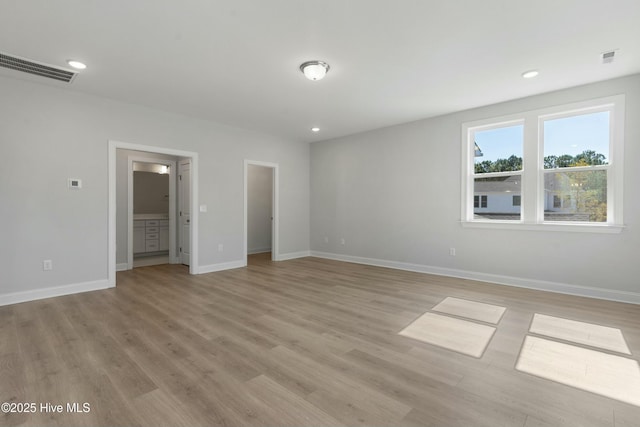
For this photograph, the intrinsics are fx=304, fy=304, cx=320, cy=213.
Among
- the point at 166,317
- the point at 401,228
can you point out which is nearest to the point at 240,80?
the point at 166,317

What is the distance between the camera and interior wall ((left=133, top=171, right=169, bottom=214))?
8.03 m

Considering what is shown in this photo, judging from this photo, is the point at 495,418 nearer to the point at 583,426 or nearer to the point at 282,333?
the point at 583,426

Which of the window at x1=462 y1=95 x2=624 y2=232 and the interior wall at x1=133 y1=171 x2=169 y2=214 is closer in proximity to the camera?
the window at x1=462 y1=95 x2=624 y2=232

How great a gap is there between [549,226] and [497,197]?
2.69ft

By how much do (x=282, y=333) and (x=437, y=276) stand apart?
335 cm

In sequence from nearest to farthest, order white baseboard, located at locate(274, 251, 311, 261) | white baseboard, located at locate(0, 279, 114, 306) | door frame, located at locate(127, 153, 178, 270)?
white baseboard, located at locate(0, 279, 114, 306), door frame, located at locate(127, 153, 178, 270), white baseboard, located at locate(274, 251, 311, 261)

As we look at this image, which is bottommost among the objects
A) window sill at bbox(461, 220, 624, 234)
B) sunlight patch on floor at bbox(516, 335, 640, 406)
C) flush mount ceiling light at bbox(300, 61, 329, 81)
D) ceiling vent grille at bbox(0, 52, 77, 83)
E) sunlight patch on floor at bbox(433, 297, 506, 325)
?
sunlight patch on floor at bbox(516, 335, 640, 406)

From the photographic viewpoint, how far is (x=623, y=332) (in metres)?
2.85

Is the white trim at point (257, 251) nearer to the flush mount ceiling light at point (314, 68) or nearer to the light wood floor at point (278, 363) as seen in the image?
the light wood floor at point (278, 363)

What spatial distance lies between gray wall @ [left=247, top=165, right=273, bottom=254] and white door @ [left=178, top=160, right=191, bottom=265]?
6.28ft

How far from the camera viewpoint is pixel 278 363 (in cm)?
228

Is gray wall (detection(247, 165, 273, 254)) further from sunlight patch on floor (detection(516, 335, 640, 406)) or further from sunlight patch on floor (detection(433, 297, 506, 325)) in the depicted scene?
sunlight patch on floor (detection(516, 335, 640, 406))

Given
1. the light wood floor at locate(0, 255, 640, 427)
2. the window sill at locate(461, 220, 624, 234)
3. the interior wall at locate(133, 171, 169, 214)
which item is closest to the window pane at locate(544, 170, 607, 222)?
the window sill at locate(461, 220, 624, 234)

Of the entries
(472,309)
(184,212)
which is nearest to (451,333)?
(472,309)
